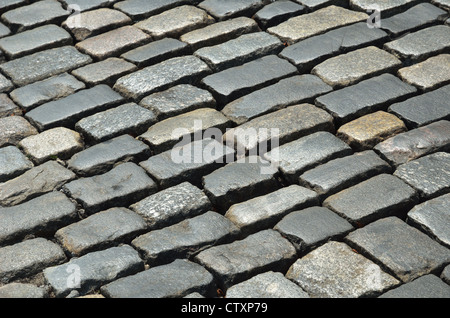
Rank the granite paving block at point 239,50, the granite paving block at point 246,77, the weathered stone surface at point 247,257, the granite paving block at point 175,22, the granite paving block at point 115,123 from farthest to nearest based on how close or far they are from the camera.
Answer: the granite paving block at point 175,22 < the granite paving block at point 239,50 < the granite paving block at point 246,77 < the granite paving block at point 115,123 < the weathered stone surface at point 247,257

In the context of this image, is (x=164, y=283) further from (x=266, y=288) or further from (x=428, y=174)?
(x=428, y=174)

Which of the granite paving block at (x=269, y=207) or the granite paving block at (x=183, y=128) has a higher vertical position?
the granite paving block at (x=183, y=128)

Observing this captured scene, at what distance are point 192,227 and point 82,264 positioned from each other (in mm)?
499

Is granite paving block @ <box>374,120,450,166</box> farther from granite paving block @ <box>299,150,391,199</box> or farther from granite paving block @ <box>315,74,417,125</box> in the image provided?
granite paving block @ <box>315,74,417,125</box>

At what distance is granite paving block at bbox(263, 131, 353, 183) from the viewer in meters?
3.48

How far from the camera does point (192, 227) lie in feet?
10.3

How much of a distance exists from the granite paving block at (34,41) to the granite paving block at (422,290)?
270cm

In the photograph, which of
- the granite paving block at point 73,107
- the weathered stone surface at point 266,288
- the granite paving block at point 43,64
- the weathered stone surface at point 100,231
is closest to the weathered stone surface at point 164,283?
the weathered stone surface at point 266,288

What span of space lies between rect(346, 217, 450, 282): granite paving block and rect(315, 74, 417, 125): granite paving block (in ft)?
2.70

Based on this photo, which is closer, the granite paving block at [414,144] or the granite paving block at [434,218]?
the granite paving block at [434,218]

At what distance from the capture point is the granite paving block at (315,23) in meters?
4.50

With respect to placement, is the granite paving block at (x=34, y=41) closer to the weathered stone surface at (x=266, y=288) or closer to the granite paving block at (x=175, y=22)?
the granite paving block at (x=175, y=22)

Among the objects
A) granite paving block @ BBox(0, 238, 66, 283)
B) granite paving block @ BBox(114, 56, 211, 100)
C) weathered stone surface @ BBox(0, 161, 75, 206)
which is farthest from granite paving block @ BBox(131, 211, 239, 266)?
granite paving block @ BBox(114, 56, 211, 100)

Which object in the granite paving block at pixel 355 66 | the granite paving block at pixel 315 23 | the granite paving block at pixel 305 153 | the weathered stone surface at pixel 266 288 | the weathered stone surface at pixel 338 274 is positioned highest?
the granite paving block at pixel 315 23
